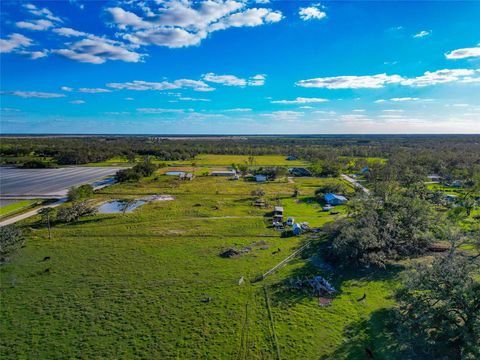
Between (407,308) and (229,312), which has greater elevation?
(407,308)

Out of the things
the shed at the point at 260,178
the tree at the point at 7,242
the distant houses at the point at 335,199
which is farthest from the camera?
the shed at the point at 260,178

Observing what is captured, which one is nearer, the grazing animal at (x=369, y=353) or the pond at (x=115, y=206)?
the grazing animal at (x=369, y=353)

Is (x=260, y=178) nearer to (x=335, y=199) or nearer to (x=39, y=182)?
(x=335, y=199)

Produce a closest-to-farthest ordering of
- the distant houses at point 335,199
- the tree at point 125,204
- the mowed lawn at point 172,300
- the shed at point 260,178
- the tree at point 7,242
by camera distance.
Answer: the mowed lawn at point 172,300, the tree at point 7,242, the tree at point 125,204, the distant houses at point 335,199, the shed at point 260,178

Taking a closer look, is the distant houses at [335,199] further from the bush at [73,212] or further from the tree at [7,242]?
the tree at [7,242]

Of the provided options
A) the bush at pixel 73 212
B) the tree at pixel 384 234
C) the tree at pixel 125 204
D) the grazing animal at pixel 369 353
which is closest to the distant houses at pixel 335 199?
the tree at pixel 384 234

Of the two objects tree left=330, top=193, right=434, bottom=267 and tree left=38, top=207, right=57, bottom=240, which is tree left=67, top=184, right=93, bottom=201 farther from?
tree left=330, top=193, right=434, bottom=267

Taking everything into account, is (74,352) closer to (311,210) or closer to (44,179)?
(311,210)

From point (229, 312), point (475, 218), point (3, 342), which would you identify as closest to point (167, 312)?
point (229, 312)
